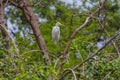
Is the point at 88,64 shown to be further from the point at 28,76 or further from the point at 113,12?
the point at 113,12

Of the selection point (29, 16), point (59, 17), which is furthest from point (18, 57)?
point (59, 17)

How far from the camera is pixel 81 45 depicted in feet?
15.6

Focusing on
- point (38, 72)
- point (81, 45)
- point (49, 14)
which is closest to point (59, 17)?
point (49, 14)

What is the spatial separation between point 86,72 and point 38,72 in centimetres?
52

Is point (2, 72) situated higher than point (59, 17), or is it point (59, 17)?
point (59, 17)

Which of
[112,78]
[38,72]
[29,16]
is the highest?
[29,16]

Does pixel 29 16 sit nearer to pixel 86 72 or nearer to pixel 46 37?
pixel 86 72

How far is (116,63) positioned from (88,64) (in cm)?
32

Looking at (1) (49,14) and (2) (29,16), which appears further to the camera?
(1) (49,14)

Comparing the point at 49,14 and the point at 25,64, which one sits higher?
the point at 49,14

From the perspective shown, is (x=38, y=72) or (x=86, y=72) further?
(x=86, y=72)

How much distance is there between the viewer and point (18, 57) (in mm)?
4312

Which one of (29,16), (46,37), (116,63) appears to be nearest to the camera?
(116,63)

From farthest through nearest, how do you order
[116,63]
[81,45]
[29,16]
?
[29,16], [81,45], [116,63]
